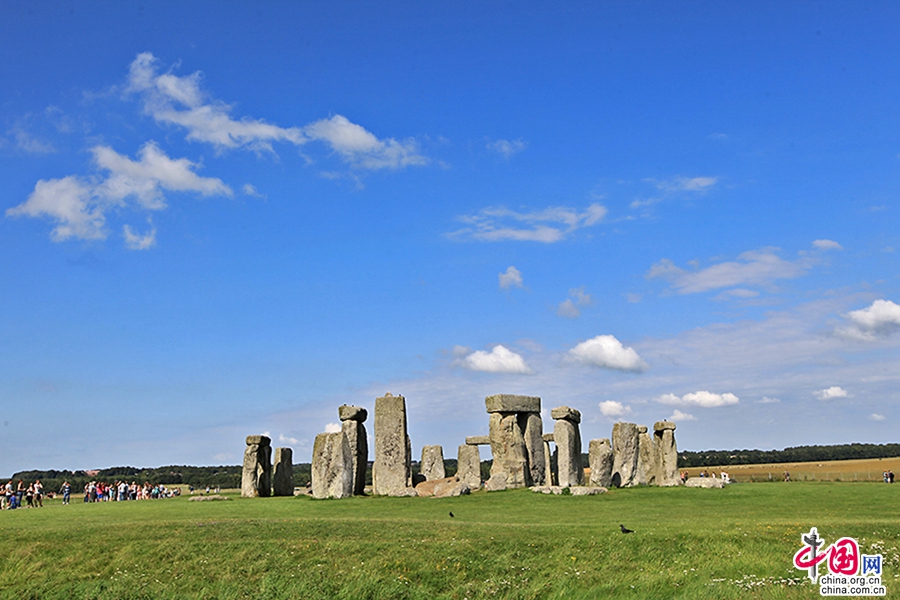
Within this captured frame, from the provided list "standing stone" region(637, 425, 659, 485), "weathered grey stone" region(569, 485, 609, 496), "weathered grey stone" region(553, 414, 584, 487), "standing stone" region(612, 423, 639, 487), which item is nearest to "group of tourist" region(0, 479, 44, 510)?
"weathered grey stone" region(553, 414, 584, 487)

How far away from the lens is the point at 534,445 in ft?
101

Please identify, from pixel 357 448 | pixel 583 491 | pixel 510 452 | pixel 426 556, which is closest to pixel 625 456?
pixel 510 452

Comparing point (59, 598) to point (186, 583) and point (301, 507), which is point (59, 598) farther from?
point (301, 507)

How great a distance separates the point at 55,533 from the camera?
15695 millimetres

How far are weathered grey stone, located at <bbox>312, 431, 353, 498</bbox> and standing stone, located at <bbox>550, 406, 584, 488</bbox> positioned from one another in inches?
313

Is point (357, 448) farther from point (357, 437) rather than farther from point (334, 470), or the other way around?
point (334, 470)

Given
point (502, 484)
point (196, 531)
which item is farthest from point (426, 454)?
point (196, 531)

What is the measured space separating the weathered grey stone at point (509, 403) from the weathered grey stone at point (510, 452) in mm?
341

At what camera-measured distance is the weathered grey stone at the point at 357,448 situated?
28.5 meters

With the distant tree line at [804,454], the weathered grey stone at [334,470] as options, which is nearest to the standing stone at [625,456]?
the weathered grey stone at [334,470]

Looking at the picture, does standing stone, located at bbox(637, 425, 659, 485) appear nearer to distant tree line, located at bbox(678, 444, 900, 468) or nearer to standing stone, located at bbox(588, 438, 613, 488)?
standing stone, located at bbox(588, 438, 613, 488)

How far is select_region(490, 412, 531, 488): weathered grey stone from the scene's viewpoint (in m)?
29.3

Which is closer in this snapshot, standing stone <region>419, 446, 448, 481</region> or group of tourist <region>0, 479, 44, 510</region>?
group of tourist <region>0, 479, 44, 510</region>

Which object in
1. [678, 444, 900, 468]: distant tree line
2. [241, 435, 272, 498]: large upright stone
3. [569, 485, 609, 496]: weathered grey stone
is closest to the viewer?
[569, 485, 609, 496]: weathered grey stone
